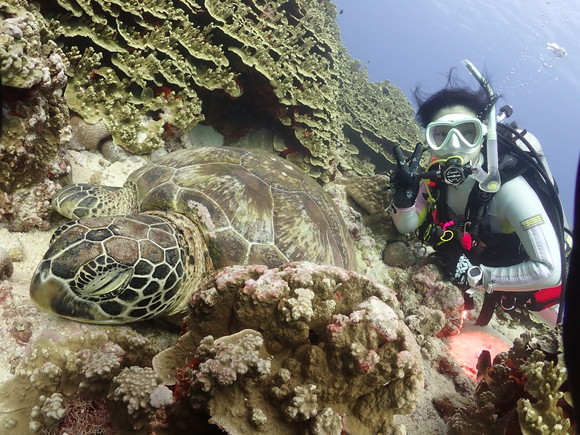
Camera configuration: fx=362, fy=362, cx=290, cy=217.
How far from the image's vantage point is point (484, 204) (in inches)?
148

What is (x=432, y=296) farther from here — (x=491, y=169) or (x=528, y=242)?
(x=491, y=169)

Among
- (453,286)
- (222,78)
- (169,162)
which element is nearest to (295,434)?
(169,162)

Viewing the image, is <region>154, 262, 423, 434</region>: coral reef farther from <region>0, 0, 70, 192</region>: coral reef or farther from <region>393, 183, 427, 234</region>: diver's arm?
<region>393, 183, 427, 234</region>: diver's arm

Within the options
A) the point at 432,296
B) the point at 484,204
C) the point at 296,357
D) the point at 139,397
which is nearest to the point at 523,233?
the point at 484,204

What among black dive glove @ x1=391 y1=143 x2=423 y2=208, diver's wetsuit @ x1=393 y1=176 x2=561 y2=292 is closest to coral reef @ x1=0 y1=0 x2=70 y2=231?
black dive glove @ x1=391 y1=143 x2=423 y2=208

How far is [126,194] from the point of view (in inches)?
114

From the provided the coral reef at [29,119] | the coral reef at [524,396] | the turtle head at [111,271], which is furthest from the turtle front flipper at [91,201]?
the coral reef at [524,396]

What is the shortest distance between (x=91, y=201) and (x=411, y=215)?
10.8ft

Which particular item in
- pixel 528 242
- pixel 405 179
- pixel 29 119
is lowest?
pixel 29 119

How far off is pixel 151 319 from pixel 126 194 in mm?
1044

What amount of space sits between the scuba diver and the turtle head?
248 centimetres

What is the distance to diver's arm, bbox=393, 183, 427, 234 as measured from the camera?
13.8 feet

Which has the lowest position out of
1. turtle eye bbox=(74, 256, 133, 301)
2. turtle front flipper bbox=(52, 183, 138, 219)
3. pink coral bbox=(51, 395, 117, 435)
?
pink coral bbox=(51, 395, 117, 435)

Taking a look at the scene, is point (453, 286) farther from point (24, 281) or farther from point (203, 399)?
point (24, 281)
